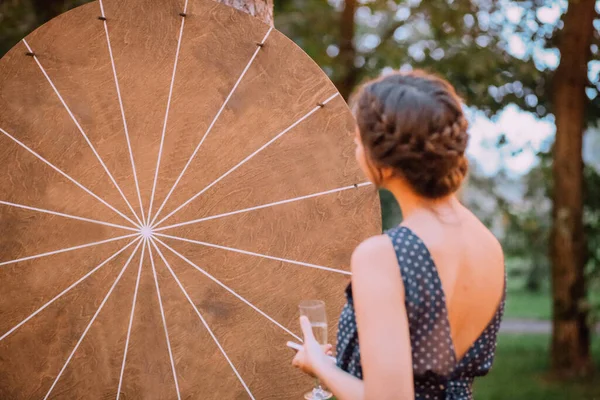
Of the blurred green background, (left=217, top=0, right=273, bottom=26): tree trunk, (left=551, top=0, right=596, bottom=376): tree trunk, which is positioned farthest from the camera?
(left=551, top=0, right=596, bottom=376): tree trunk

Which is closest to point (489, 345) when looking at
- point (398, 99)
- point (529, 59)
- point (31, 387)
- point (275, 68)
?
point (398, 99)

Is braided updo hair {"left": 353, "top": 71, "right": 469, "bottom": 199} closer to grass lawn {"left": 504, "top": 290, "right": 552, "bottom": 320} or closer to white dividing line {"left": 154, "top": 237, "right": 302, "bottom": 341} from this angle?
white dividing line {"left": 154, "top": 237, "right": 302, "bottom": 341}

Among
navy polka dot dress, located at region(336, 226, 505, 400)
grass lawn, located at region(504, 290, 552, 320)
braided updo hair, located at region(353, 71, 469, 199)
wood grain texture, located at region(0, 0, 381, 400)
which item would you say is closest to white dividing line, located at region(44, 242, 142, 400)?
wood grain texture, located at region(0, 0, 381, 400)

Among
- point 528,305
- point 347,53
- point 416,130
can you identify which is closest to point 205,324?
point 416,130

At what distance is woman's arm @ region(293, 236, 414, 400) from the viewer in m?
1.41

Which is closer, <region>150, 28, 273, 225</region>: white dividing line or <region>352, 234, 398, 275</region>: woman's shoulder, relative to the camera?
<region>352, 234, 398, 275</region>: woman's shoulder

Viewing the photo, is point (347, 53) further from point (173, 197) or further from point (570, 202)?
point (173, 197)

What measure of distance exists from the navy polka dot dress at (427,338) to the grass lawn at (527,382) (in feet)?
20.2

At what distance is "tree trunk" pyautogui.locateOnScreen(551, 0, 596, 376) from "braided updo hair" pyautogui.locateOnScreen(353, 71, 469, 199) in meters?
6.49

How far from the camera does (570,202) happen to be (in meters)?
7.68

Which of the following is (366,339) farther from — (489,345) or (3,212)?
(3,212)

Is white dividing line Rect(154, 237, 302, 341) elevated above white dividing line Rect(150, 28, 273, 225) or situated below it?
below

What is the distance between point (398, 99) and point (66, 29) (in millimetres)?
1570

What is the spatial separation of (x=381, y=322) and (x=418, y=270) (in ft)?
0.48
